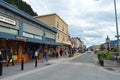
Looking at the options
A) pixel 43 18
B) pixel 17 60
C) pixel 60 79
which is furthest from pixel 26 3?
pixel 60 79

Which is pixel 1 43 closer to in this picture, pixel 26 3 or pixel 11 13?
pixel 11 13

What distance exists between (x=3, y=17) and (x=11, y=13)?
193 cm

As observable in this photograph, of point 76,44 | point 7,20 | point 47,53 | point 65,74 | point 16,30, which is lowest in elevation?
point 65,74

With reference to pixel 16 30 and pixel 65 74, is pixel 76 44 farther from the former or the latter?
pixel 65 74

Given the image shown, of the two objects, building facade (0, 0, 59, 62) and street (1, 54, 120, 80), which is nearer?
street (1, 54, 120, 80)

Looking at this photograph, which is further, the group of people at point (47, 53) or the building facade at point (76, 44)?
the building facade at point (76, 44)

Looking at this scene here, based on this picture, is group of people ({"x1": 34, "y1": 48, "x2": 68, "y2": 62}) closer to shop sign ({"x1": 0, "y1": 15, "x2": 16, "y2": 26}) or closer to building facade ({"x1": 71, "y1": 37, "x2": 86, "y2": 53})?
shop sign ({"x1": 0, "y1": 15, "x2": 16, "y2": 26})

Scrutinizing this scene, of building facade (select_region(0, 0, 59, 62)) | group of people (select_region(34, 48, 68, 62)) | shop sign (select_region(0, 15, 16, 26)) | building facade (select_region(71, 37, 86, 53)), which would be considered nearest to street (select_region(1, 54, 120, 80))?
building facade (select_region(0, 0, 59, 62))

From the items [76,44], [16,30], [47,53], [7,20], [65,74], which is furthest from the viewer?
[76,44]

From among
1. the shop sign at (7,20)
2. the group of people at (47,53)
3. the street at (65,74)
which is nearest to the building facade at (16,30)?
the shop sign at (7,20)

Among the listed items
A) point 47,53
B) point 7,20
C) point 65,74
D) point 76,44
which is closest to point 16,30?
point 7,20

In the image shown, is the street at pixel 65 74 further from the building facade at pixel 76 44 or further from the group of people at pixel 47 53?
the building facade at pixel 76 44

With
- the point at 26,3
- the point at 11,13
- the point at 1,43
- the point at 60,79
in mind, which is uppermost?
the point at 26,3

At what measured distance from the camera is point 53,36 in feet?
137
